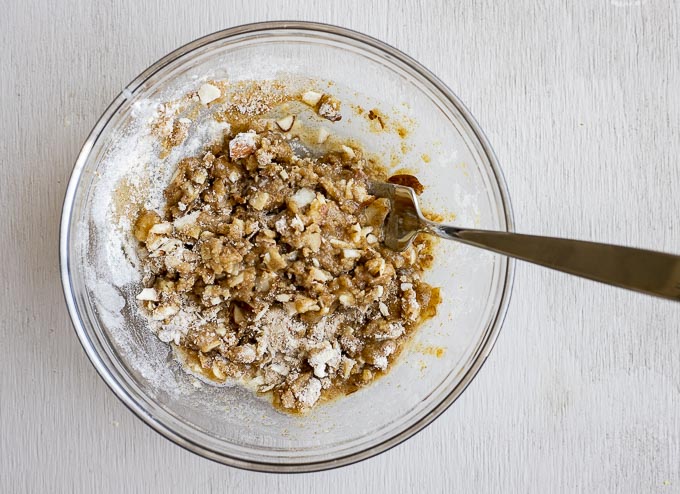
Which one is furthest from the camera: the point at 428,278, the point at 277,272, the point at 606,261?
the point at 428,278

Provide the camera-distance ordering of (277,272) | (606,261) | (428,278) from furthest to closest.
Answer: (428,278) → (277,272) → (606,261)

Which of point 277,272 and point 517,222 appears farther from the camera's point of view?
point 517,222

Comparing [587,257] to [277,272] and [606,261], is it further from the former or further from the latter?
[277,272]

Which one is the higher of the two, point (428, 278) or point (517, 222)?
point (517, 222)

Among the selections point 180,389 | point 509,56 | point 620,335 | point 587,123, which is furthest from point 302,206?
point 620,335

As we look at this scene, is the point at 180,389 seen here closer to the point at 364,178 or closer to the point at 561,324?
the point at 364,178

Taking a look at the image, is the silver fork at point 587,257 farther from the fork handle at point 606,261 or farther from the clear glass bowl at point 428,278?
the clear glass bowl at point 428,278

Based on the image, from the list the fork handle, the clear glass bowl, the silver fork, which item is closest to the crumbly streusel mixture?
the clear glass bowl

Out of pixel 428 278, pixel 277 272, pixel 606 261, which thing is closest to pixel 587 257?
pixel 606 261
